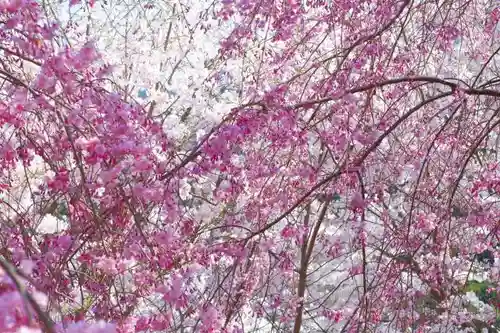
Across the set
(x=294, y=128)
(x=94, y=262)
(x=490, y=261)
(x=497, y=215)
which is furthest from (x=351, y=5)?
(x=490, y=261)

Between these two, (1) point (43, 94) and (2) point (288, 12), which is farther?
(2) point (288, 12)

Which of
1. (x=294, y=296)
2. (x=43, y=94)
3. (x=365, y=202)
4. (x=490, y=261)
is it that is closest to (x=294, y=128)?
(x=365, y=202)

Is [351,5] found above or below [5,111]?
above

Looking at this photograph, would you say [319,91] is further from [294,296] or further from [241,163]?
[294,296]

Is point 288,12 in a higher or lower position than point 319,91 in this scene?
higher

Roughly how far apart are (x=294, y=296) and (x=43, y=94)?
3197mm

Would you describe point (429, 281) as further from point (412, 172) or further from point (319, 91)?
point (319, 91)

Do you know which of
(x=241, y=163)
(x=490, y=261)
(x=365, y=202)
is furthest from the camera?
(x=490, y=261)

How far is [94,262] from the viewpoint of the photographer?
2803 mm

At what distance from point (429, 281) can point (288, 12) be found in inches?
71.1

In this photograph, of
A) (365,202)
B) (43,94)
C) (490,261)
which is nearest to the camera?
(43,94)

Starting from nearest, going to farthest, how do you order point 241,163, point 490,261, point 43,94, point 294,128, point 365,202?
point 43,94
point 294,128
point 365,202
point 241,163
point 490,261

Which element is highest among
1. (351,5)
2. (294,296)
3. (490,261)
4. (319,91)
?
(490,261)

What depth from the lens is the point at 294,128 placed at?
3365 millimetres
